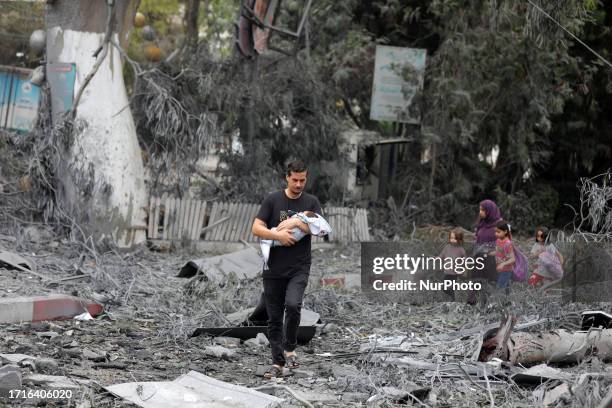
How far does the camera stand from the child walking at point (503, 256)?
9344 millimetres

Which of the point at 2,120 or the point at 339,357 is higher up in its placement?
the point at 2,120

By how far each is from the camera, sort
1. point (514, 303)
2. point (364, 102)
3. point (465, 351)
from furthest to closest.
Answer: point (364, 102) → point (514, 303) → point (465, 351)

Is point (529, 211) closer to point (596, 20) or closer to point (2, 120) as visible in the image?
point (596, 20)

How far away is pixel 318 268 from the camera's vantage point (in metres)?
13.5

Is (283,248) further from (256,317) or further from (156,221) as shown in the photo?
(156,221)

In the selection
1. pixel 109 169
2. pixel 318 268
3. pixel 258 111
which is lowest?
pixel 318 268

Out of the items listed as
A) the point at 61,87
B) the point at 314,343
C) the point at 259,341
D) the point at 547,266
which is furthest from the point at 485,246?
the point at 61,87

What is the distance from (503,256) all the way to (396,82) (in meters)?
9.15

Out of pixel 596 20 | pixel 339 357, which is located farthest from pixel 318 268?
pixel 596 20

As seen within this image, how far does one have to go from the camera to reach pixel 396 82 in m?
18.2

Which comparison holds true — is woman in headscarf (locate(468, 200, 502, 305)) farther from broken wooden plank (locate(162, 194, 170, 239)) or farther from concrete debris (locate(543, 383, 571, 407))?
broken wooden plank (locate(162, 194, 170, 239))

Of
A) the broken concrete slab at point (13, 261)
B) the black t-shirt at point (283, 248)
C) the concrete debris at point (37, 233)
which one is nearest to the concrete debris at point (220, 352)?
the black t-shirt at point (283, 248)

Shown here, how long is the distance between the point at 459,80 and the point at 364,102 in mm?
2501

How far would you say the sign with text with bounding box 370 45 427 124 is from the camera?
18.1 m
